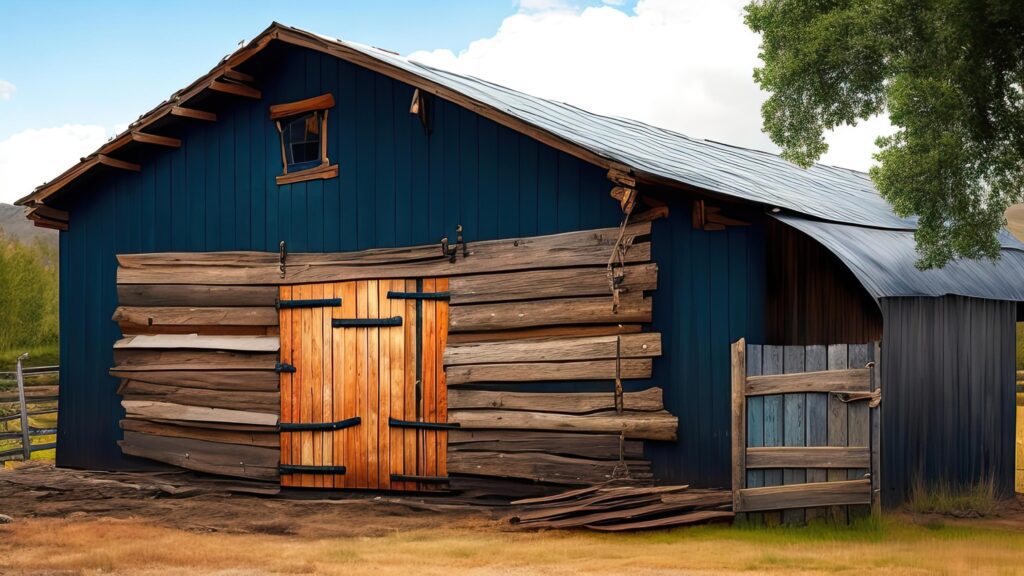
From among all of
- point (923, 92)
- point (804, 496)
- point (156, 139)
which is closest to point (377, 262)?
point (156, 139)

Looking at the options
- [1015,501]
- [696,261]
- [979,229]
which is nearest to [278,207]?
[696,261]

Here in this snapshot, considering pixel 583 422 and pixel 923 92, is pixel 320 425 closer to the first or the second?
pixel 583 422

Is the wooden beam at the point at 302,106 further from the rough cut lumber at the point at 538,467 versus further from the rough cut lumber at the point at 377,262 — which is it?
the rough cut lumber at the point at 538,467

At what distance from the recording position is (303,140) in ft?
46.7

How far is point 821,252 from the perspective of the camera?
1222cm

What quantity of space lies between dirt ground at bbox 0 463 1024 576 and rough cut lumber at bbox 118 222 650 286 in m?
2.57

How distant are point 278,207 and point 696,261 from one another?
5.56 metres

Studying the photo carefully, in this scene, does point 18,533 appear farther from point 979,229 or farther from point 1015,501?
point 1015,501

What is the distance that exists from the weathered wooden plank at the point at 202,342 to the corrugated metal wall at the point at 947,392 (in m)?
7.07

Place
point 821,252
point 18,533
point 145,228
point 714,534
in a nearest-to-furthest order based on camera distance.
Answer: point 714,534
point 18,533
point 821,252
point 145,228

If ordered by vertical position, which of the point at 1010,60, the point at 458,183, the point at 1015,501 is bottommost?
the point at 1015,501

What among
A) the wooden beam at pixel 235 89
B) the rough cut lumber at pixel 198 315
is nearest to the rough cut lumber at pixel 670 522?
the rough cut lumber at pixel 198 315

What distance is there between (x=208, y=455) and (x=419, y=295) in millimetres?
3780

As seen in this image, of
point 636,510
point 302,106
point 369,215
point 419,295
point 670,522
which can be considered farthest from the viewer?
point 302,106
